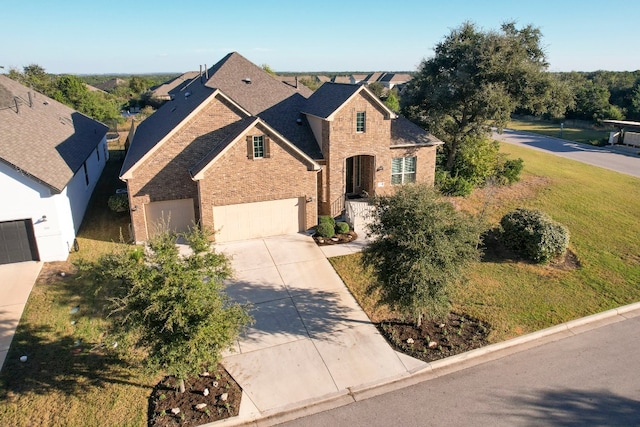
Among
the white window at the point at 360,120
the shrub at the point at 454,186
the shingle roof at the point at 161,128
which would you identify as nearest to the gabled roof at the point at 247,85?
the shingle roof at the point at 161,128

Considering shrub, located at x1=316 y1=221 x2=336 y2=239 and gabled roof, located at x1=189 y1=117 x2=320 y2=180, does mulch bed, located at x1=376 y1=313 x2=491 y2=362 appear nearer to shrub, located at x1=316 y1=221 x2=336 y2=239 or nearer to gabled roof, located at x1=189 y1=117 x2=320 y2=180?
shrub, located at x1=316 y1=221 x2=336 y2=239

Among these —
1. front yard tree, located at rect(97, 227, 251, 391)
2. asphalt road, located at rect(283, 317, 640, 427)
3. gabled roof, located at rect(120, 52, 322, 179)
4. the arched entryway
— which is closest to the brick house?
the arched entryway

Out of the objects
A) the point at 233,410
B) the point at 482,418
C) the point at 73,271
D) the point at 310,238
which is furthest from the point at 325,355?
the point at 73,271

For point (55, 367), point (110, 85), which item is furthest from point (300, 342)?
point (110, 85)

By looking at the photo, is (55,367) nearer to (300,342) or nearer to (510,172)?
(300,342)

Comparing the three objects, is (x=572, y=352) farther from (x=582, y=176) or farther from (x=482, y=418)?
(x=582, y=176)
